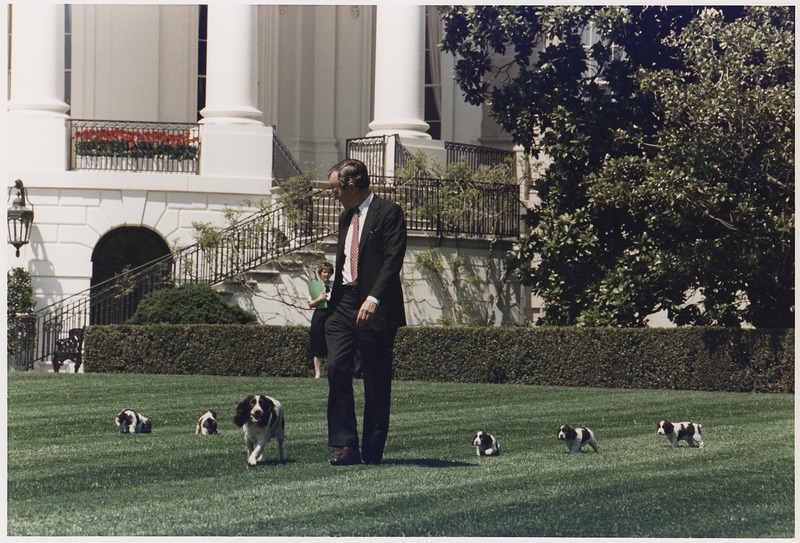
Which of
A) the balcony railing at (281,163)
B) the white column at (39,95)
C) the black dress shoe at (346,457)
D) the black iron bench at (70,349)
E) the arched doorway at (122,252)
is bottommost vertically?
the black dress shoe at (346,457)

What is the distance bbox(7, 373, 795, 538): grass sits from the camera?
726 cm

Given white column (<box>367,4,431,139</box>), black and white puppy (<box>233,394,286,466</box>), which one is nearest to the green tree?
white column (<box>367,4,431,139</box>)

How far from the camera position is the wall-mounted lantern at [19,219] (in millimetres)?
27109

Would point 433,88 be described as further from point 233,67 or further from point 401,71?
point 233,67

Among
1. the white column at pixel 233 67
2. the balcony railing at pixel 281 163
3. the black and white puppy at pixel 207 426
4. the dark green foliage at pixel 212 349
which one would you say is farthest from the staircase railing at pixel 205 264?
the black and white puppy at pixel 207 426

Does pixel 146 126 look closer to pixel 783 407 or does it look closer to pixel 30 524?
pixel 783 407

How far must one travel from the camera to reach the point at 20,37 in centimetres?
2828

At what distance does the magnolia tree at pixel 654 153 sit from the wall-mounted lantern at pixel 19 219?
29.6ft

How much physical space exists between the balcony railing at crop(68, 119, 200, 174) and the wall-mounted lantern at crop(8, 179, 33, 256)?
4.40 feet

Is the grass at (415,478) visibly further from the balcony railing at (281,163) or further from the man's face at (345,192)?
the balcony railing at (281,163)

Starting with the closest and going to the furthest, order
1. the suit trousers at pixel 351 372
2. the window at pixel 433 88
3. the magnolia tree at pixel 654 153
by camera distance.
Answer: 1. the suit trousers at pixel 351 372
2. the magnolia tree at pixel 654 153
3. the window at pixel 433 88

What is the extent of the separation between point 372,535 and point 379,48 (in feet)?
73.4

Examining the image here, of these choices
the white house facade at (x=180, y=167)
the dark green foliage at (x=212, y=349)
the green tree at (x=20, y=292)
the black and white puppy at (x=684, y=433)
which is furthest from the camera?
the white house facade at (x=180, y=167)

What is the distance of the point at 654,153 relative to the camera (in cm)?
2261
